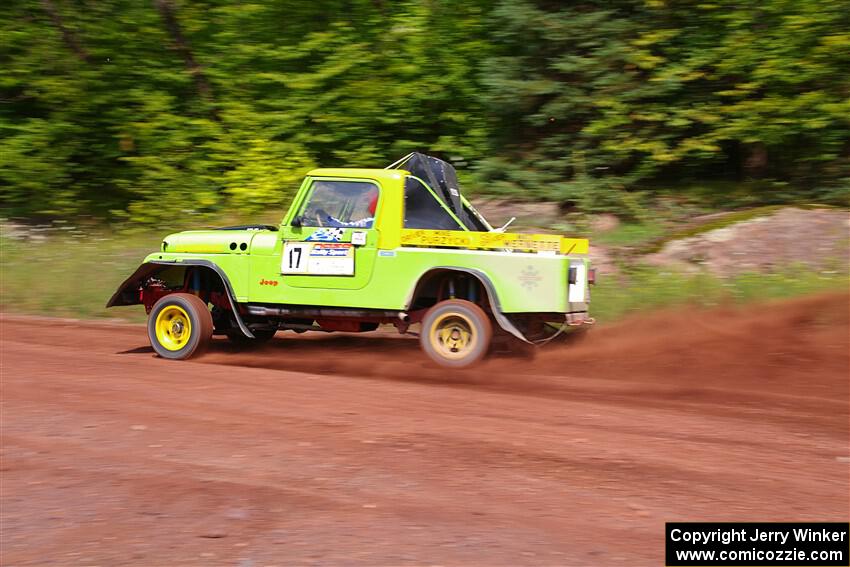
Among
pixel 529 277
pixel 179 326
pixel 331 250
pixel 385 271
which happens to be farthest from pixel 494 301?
pixel 179 326

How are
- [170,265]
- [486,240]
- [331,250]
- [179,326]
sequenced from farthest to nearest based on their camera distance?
[170,265]
[179,326]
[331,250]
[486,240]

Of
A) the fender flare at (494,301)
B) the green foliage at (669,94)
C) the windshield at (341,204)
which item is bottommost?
the fender flare at (494,301)

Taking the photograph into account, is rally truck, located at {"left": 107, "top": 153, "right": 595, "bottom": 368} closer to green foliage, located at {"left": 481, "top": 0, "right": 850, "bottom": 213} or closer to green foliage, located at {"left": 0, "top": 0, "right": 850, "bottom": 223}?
green foliage, located at {"left": 481, "top": 0, "right": 850, "bottom": 213}

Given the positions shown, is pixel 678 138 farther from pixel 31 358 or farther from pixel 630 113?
pixel 31 358

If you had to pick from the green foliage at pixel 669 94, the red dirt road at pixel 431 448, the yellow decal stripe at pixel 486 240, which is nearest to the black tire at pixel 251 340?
the red dirt road at pixel 431 448

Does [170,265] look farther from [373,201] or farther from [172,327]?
[373,201]

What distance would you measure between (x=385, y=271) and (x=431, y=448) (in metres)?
3.50

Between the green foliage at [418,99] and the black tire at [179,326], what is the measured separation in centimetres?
819

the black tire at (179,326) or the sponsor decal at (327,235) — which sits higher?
the sponsor decal at (327,235)

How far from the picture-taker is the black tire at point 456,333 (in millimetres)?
8797

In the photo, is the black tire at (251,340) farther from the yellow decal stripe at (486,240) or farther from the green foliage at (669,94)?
the green foliage at (669,94)

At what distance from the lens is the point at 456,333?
29.8ft

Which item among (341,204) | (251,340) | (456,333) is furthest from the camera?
(251,340)

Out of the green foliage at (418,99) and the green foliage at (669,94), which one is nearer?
the green foliage at (669,94)
